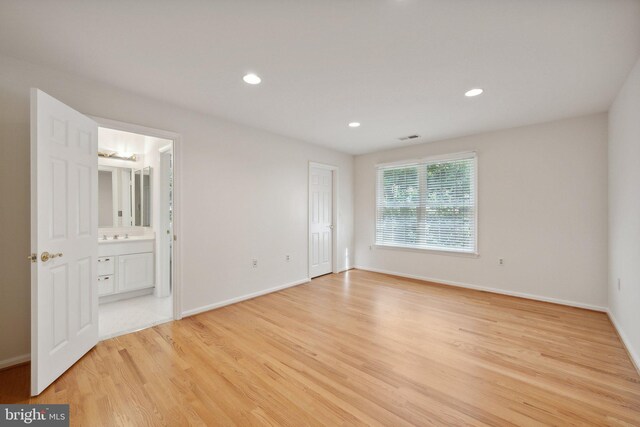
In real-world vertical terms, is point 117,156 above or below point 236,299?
above

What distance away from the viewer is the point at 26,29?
186cm

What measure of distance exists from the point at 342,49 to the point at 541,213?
373 centimetres

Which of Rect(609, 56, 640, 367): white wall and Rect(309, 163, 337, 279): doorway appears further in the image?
Rect(309, 163, 337, 279): doorway

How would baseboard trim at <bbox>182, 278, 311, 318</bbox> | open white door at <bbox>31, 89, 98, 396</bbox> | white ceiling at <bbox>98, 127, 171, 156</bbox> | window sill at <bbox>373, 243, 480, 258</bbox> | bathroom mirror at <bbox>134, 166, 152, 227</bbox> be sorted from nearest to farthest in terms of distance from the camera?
open white door at <bbox>31, 89, 98, 396</bbox> → baseboard trim at <bbox>182, 278, 311, 318</bbox> → white ceiling at <bbox>98, 127, 171, 156</bbox> → window sill at <bbox>373, 243, 480, 258</bbox> → bathroom mirror at <bbox>134, 166, 152, 227</bbox>

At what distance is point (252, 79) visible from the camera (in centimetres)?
254

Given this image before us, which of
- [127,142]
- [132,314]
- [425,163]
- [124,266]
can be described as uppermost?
[127,142]

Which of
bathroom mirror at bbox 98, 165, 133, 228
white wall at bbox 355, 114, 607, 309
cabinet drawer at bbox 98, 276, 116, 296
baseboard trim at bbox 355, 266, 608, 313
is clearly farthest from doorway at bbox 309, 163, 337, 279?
bathroom mirror at bbox 98, 165, 133, 228

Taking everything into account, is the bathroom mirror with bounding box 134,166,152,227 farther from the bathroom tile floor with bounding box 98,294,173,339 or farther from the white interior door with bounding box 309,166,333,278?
the white interior door with bounding box 309,166,333,278

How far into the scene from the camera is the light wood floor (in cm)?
170

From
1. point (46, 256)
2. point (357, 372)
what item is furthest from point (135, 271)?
point (357, 372)

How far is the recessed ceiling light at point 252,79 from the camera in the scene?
249 cm

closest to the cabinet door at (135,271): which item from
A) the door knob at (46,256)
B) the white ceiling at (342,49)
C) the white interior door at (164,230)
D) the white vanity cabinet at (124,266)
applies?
the white vanity cabinet at (124,266)

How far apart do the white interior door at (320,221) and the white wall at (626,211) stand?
3975 mm

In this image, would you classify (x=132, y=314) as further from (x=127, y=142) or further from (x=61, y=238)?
(x=127, y=142)
